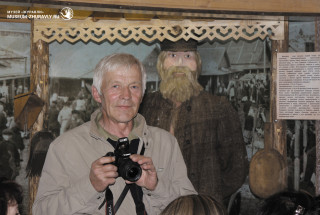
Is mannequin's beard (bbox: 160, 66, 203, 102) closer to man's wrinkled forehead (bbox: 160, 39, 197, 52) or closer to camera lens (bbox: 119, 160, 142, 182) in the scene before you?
man's wrinkled forehead (bbox: 160, 39, 197, 52)

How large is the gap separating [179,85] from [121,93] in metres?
0.56

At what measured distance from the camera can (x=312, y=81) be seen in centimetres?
341

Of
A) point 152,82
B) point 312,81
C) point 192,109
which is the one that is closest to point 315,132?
point 312,81

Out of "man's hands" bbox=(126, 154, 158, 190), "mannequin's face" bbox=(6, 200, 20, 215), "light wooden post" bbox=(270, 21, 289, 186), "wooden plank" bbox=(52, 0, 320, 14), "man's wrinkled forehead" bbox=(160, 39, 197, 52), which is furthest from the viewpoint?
"light wooden post" bbox=(270, 21, 289, 186)

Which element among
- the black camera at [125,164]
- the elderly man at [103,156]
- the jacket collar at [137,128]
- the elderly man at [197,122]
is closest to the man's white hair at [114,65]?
the elderly man at [103,156]

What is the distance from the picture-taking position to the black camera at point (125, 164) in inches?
99.2

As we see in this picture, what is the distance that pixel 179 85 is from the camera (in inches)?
128

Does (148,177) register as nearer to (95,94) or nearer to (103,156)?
(103,156)

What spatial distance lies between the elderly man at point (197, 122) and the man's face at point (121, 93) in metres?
0.33

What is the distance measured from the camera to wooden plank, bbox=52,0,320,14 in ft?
9.77

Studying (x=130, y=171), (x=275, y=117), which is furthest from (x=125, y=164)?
(x=275, y=117)

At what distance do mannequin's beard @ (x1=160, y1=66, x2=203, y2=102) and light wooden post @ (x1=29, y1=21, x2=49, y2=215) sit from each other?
780 mm

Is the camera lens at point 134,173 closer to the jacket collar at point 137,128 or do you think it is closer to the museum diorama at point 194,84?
the museum diorama at point 194,84

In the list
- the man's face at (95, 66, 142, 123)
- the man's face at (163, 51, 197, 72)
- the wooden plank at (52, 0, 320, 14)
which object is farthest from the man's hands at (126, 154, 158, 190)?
the wooden plank at (52, 0, 320, 14)
